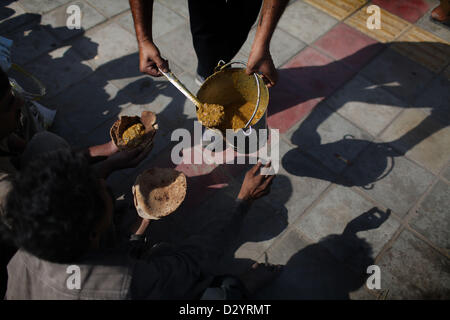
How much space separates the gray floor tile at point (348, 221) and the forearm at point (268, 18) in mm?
1929

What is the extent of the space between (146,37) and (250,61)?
3.39 feet

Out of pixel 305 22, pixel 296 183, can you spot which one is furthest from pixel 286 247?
pixel 305 22

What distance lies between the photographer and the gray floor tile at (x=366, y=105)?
149 inches

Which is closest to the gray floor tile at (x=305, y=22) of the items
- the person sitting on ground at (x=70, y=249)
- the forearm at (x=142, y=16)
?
the forearm at (x=142, y=16)

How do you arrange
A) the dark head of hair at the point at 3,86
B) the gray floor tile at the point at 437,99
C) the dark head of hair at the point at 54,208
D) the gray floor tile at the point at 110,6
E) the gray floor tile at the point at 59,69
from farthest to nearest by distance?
the gray floor tile at the point at 110,6, the gray floor tile at the point at 59,69, the gray floor tile at the point at 437,99, the dark head of hair at the point at 3,86, the dark head of hair at the point at 54,208

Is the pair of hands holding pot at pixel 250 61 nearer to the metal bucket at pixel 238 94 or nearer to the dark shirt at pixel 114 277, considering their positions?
the metal bucket at pixel 238 94

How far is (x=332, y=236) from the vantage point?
3051mm

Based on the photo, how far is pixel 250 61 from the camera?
7.85ft

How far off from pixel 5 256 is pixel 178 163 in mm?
1876

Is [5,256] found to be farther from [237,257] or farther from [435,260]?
[435,260]

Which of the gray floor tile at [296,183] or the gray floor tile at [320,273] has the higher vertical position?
the gray floor tile at [296,183]

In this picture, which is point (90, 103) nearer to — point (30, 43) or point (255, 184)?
point (30, 43)

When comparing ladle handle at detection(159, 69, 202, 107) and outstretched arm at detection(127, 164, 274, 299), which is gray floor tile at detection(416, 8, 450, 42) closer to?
outstretched arm at detection(127, 164, 274, 299)
